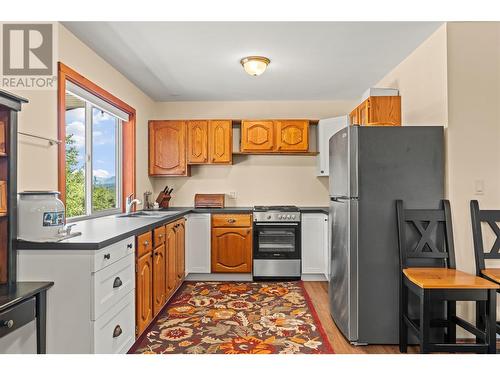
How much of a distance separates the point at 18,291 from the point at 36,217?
0.41 meters

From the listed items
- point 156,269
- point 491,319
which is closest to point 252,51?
point 156,269

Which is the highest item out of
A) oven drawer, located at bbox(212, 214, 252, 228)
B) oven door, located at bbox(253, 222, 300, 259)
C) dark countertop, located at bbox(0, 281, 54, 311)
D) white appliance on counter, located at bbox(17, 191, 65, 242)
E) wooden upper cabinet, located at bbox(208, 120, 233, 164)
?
wooden upper cabinet, located at bbox(208, 120, 233, 164)

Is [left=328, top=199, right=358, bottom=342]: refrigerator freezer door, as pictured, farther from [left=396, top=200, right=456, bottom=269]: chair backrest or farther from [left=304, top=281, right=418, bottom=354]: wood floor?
[left=396, top=200, right=456, bottom=269]: chair backrest

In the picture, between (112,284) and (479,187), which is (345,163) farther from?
(112,284)

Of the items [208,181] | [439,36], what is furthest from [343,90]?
[208,181]

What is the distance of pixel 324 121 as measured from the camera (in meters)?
4.88

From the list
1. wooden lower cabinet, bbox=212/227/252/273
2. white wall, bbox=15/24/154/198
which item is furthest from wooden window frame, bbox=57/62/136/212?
wooden lower cabinet, bbox=212/227/252/273

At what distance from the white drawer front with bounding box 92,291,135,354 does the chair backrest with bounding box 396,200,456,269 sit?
1.90 m

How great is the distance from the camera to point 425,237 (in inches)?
102

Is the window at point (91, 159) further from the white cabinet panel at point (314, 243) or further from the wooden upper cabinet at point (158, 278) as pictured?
the white cabinet panel at point (314, 243)

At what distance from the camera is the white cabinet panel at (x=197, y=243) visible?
460 cm

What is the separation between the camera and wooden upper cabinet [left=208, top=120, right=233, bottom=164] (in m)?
4.95

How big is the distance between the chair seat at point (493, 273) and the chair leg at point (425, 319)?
0.52 metres

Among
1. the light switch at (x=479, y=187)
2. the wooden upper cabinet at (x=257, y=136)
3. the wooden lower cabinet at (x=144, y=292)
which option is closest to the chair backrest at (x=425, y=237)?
the light switch at (x=479, y=187)
